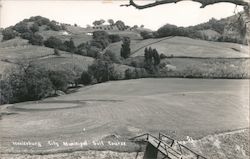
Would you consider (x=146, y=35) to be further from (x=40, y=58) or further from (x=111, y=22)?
(x=40, y=58)

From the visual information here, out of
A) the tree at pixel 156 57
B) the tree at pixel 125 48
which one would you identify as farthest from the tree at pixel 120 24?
the tree at pixel 156 57

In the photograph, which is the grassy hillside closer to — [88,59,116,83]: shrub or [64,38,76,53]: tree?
[88,59,116,83]: shrub

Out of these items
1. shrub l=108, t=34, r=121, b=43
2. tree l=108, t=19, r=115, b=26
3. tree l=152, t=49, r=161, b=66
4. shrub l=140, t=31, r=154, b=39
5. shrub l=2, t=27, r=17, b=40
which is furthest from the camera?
tree l=152, t=49, r=161, b=66

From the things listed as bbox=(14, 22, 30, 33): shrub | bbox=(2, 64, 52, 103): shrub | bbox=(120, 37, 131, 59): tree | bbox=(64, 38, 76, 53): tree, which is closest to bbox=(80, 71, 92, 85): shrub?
bbox=(64, 38, 76, 53): tree

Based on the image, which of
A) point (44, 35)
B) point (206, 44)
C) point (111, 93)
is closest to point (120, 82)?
point (111, 93)

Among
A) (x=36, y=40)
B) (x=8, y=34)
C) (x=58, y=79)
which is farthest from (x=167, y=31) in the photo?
(x=8, y=34)

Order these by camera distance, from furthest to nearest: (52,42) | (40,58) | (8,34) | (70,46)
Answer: (70,46), (52,42), (40,58), (8,34)
